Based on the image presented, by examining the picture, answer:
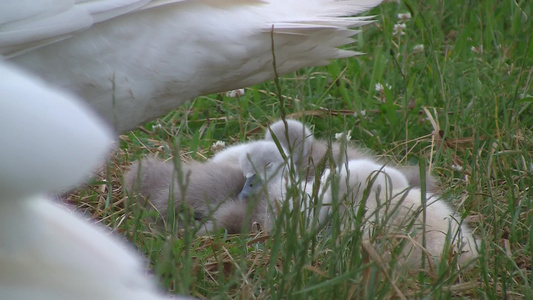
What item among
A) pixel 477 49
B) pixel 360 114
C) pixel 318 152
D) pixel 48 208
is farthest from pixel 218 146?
pixel 48 208

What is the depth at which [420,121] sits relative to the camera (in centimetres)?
369

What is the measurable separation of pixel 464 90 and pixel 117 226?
194 centimetres

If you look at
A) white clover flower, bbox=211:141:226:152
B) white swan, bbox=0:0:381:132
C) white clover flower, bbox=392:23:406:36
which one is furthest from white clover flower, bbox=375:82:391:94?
white swan, bbox=0:0:381:132

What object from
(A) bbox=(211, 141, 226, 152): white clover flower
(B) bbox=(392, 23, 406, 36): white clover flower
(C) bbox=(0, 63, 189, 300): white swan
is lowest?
(A) bbox=(211, 141, 226, 152): white clover flower

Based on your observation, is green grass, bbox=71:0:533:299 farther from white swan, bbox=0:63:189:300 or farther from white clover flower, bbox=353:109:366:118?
white swan, bbox=0:63:189:300

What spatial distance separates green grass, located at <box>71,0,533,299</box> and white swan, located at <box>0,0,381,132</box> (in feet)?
0.76

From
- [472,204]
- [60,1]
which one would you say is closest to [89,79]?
[60,1]

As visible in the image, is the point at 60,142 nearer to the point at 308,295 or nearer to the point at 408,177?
the point at 308,295

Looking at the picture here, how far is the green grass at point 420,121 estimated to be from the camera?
2.41 metres

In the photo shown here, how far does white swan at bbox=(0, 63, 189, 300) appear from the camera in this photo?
71 cm

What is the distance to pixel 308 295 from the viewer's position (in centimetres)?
171

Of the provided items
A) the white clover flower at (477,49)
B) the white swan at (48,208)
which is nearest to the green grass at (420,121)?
the white clover flower at (477,49)

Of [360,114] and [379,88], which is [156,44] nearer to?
[360,114]

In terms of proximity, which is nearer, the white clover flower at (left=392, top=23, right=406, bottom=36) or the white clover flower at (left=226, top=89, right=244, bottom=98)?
the white clover flower at (left=226, top=89, right=244, bottom=98)
